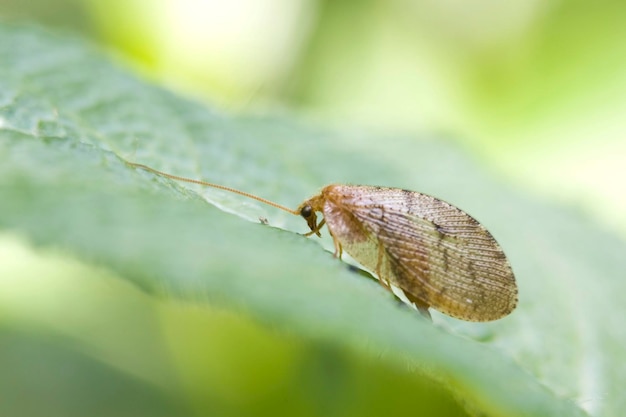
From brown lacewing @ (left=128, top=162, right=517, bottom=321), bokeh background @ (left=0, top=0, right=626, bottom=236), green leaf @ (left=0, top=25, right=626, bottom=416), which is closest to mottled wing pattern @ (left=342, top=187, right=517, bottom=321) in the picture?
brown lacewing @ (left=128, top=162, right=517, bottom=321)

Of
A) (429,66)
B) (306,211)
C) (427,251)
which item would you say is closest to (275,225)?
(306,211)

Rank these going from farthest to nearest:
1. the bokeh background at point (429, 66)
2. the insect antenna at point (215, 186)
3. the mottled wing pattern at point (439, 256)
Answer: the bokeh background at point (429, 66), the mottled wing pattern at point (439, 256), the insect antenna at point (215, 186)

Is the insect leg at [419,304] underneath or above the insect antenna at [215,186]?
underneath

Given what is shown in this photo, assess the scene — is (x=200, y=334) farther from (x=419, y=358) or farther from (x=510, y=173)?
(x=510, y=173)

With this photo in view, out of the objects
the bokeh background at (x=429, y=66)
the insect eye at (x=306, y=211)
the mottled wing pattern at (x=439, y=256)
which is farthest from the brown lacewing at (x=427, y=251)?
the bokeh background at (x=429, y=66)

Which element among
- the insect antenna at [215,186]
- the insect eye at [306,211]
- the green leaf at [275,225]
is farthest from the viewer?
the insect eye at [306,211]

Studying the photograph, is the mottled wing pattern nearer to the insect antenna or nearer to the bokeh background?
the insect antenna

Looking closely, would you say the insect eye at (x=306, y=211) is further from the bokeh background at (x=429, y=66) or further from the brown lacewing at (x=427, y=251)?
the bokeh background at (x=429, y=66)
